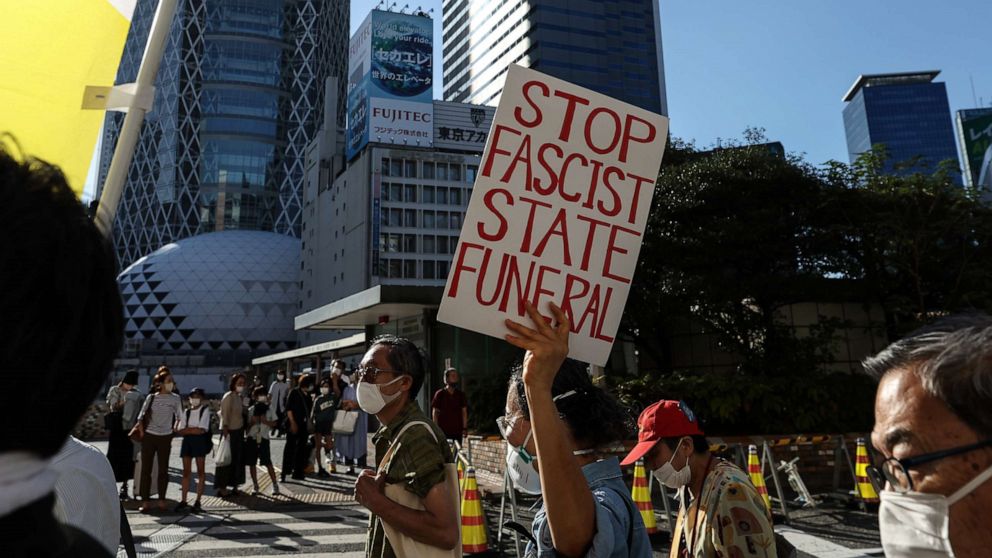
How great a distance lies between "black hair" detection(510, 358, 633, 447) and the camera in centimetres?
246

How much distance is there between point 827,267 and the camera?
48.0ft

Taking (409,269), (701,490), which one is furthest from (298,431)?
(409,269)

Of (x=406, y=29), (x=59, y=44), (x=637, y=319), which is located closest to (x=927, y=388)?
(x=59, y=44)

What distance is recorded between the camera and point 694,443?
293 cm

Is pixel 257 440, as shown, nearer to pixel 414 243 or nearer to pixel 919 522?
pixel 919 522

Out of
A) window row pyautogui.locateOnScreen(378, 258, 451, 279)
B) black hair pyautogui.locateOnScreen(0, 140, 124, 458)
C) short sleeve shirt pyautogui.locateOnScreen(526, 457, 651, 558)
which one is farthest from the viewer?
window row pyautogui.locateOnScreen(378, 258, 451, 279)

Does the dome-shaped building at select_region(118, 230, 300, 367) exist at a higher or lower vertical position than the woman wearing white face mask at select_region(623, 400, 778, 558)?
higher

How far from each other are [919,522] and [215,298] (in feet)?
296

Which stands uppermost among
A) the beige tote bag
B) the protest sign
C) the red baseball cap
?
the protest sign

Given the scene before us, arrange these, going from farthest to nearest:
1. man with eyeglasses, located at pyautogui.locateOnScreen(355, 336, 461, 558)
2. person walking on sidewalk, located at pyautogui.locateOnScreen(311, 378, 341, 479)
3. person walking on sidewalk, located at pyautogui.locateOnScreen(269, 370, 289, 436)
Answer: person walking on sidewalk, located at pyautogui.locateOnScreen(269, 370, 289, 436), person walking on sidewalk, located at pyautogui.locateOnScreen(311, 378, 341, 479), man with eyeglasses, located at pyautogui.locateOnScreen(355, 336, 461, 558)

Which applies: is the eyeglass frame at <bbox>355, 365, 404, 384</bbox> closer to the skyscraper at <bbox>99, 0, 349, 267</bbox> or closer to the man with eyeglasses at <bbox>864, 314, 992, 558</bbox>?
the man with eyeglasses at <bbox>864, 314, 992, 558</bbox>

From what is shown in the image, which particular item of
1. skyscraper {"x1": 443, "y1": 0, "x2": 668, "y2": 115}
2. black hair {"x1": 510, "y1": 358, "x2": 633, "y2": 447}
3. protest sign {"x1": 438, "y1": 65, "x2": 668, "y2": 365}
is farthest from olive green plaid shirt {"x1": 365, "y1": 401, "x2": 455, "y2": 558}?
skyscraper {"x1": 443, "y1": 0, "x2": 668, "y2": 115}

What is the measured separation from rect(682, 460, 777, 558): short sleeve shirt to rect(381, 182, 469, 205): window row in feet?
243

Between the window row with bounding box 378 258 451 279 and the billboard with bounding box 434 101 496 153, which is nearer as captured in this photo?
the window row with bounding box 378 258 451 279
